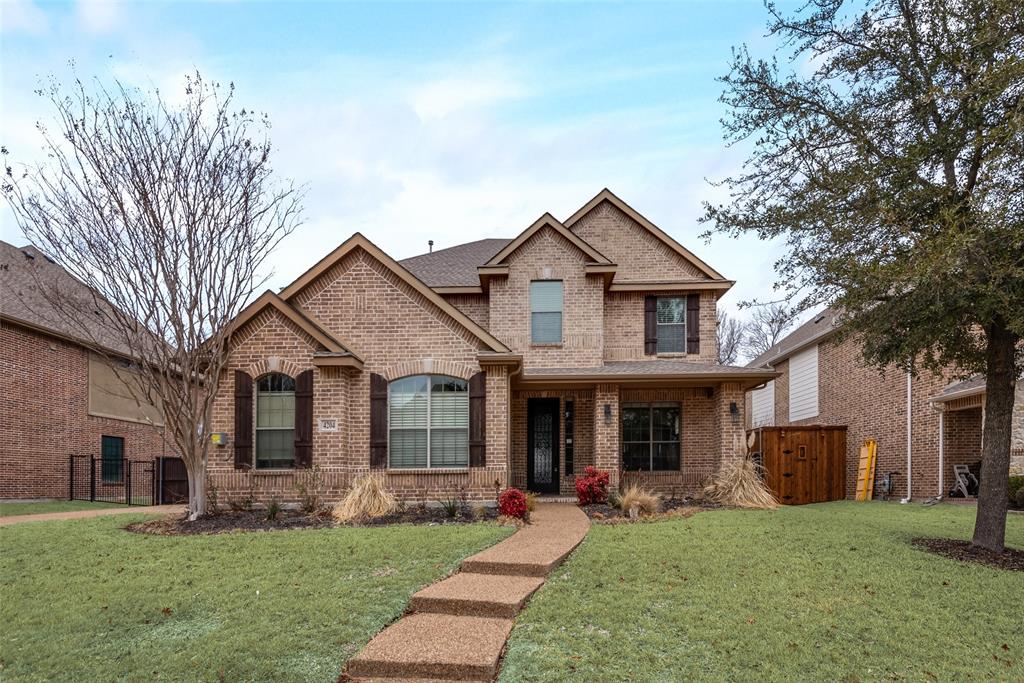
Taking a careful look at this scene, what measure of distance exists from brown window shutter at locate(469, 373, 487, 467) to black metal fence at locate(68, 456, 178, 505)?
8564mm

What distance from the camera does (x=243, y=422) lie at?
39.5ft

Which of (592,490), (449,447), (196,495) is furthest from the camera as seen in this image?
(592,490)

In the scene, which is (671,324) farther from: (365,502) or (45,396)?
(45,396)

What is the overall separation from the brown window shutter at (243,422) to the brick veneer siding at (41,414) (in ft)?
24.7

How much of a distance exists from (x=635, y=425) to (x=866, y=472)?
6.08 m

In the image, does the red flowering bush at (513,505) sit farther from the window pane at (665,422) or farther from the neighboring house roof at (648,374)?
the window pane at (665,422)

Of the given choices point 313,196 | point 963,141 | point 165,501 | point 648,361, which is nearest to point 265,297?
point 313,196

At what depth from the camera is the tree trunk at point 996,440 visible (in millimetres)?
8406

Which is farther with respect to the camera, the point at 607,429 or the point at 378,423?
the point at 607,429

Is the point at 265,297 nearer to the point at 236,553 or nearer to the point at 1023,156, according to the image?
the point at 236,553

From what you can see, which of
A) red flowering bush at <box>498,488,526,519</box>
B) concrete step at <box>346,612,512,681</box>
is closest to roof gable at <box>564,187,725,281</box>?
red flowering bush at <box>498,488,526,519</box>

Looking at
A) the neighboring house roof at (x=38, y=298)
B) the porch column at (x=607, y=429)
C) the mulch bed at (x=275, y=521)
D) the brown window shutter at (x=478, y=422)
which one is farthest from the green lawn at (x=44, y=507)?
the porch column at (x=607, y=429)

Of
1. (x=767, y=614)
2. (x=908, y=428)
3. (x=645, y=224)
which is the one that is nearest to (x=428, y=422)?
(x=767, y=614)

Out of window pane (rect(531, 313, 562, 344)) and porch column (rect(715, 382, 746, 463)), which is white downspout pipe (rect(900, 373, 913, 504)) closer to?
porch column (rect(715, 382, 746, 463))
